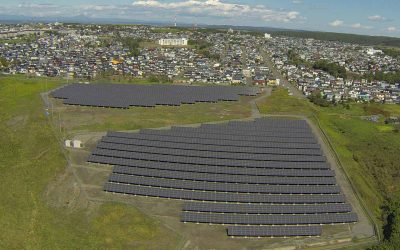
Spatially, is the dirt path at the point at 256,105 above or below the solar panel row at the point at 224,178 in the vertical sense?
above

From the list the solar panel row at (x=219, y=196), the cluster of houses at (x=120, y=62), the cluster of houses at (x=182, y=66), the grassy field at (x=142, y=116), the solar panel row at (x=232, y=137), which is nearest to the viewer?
the solar panel row at (x=219, y=196)

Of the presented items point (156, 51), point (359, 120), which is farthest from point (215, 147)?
point (156, 51)

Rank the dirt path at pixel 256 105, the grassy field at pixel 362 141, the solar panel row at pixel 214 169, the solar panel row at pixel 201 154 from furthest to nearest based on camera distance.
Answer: the dirt path at pixel 256 105 < the solar panel row at pixel 201 154 < the grassy field at pixel 362 141 < the solar panel row at pixel 214 169

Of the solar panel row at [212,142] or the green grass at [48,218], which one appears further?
the solar panel row at [212,142]

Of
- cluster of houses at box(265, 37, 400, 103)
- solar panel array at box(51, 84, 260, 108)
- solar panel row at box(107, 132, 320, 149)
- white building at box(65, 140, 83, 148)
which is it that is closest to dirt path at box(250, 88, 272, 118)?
solar panel array at box(51, 84, 260, 108)

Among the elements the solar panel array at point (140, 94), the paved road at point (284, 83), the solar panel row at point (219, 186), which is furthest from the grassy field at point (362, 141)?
the solar panel array at point (140, 94)

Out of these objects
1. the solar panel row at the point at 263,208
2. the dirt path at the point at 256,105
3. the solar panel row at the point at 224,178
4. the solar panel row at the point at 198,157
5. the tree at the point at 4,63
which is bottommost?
the solar panel row at the point at 263,208

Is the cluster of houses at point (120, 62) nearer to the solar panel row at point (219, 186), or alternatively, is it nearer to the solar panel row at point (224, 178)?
the solar panel row at point (224, 178)
